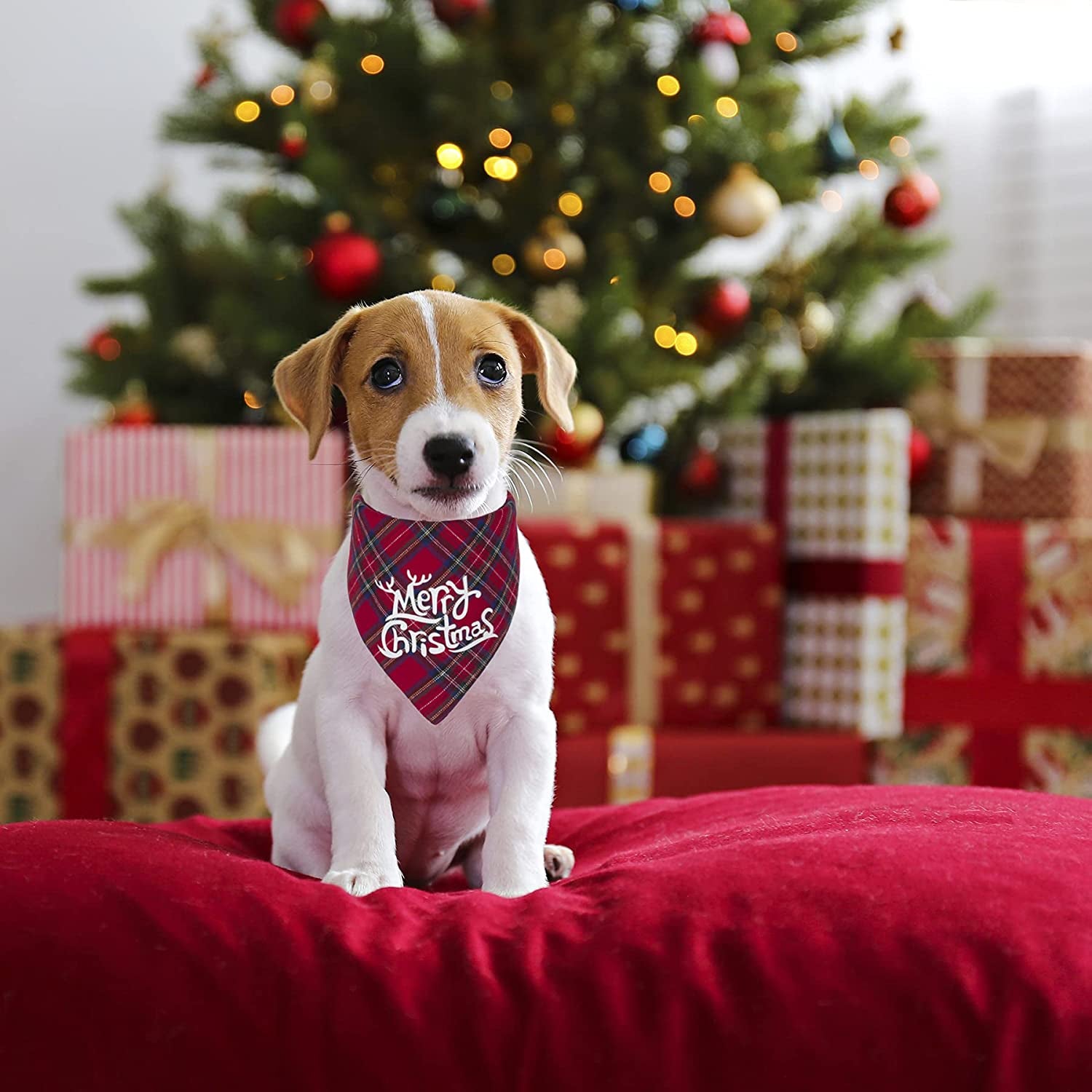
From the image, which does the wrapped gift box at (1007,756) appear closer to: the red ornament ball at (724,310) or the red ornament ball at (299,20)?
the red ornament ball at (724,310)

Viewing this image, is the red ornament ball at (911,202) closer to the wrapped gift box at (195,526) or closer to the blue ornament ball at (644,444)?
the blue ornament ball at (644,444)

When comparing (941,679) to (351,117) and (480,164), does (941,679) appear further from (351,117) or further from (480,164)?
(351,117)

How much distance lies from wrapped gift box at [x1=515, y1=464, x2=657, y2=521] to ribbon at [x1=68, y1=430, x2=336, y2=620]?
0.34m

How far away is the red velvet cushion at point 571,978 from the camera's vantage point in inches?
24.7

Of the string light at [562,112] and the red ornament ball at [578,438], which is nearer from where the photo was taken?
the red ornament ball at [578,438]

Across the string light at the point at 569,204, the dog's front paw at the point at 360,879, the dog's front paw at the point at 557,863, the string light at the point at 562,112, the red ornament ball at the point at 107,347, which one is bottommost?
the dog's front paw at the point at 557,863

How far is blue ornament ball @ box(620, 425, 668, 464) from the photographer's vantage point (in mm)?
2141

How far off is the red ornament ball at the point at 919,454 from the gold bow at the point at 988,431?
0.02 metres

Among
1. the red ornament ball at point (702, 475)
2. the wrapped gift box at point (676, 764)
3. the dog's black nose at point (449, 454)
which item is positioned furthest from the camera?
the red ornament ball at point (702, 475)

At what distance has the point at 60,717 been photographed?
5.60 feet

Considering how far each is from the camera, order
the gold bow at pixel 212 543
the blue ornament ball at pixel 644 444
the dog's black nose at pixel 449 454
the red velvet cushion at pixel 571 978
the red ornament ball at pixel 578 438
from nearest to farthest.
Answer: the red velvet cushion at pixel 571 978, the dog's black nose at pixel 449 454, the gold bow at pixel 212 543, the red ornament ball at pixel 578 438, the blue ornament ball at pixel 644 444

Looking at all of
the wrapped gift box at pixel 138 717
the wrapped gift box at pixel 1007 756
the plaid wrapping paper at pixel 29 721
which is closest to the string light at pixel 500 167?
the wrapped gift box at pixel 138 717

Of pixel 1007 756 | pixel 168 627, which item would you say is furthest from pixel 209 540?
pixel 1007 756

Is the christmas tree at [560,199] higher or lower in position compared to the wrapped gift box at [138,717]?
higher
